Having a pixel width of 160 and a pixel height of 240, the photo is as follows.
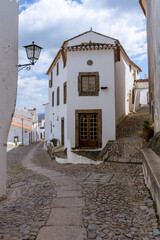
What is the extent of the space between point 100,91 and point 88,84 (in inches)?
32.4

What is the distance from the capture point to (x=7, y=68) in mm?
4527

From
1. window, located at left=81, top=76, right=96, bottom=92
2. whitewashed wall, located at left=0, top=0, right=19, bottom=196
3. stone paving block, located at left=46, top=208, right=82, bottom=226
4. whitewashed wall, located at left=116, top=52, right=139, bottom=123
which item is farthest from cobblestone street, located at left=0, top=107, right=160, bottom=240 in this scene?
whitewashed wall, located at left=116, top=52, right=139, bottom=123

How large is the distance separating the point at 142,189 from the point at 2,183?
3249mm

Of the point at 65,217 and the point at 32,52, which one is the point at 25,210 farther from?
the point at 32,52

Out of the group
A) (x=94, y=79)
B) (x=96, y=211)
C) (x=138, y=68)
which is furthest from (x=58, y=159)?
(x=138, y=68)

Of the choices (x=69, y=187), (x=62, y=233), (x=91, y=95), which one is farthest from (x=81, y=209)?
(x=91, y=95)

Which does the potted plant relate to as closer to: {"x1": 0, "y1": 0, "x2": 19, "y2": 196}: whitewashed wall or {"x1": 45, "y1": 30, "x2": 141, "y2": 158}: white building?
{"x1": 45, "y1": 30, "x2": 141, "y2": 158}: white building

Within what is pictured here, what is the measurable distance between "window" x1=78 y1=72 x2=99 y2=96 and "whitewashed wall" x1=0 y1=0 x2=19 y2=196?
26.5 ft

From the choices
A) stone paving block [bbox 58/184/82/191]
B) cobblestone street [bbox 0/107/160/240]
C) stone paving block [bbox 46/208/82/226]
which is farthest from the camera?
stone paving block [bbox 58/184/82/191]

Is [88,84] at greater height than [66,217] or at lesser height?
greater

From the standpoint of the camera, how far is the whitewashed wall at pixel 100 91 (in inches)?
494

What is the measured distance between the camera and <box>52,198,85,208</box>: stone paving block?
4.50 m

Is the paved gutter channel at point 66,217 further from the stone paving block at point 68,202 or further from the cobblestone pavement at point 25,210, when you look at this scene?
the cobblestone pavement at point 25,210

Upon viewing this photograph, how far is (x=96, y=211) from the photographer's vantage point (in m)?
4.18
